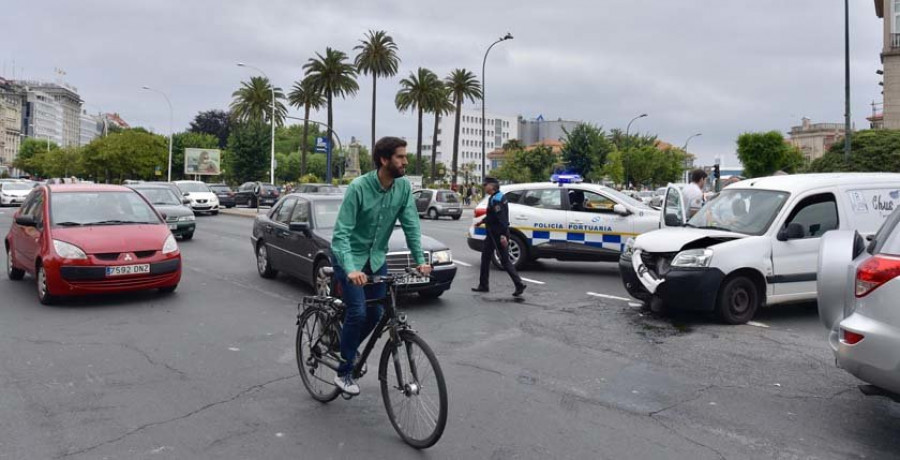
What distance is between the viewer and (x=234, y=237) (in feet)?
65.0

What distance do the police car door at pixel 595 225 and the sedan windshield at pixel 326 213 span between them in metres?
4.42

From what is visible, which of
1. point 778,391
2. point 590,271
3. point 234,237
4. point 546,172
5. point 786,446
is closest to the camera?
point 786,446

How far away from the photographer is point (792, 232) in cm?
801

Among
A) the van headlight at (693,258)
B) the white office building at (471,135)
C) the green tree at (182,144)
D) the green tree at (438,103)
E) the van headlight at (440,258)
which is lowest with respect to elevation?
the van headlight at (440,258)

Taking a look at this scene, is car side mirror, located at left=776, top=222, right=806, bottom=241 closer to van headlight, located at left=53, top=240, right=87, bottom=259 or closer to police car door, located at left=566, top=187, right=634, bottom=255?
police car door, located at left=566, top=187, right=634, bottom=255

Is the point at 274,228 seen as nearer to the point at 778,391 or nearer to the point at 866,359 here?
the point at 778,391

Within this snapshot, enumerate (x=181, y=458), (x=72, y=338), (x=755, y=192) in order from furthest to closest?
1. (x=755, y=192)
2. (x=72, y=338)
3. (x=181, y=458)

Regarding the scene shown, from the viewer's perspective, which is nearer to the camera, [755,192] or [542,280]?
[755,192]

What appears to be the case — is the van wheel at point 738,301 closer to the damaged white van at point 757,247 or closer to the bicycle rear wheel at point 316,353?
the damaged white van at point 757,247

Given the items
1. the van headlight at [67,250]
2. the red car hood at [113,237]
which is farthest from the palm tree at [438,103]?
the van headlight at [67,250]

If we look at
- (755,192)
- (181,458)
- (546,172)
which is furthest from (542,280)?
(546,172)

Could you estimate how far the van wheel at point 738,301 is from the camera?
803 centimetres

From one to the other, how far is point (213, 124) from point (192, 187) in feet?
Result: 249

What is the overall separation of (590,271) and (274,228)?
5.61 m
